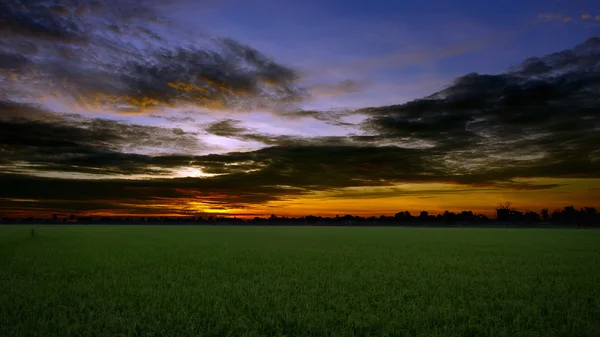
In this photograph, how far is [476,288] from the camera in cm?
1198

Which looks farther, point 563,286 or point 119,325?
point 563,286

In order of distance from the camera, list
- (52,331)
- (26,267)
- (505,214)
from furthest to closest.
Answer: (505,214) → (26,267) → (52,331)

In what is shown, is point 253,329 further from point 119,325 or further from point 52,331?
point 52,331

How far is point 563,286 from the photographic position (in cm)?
1230

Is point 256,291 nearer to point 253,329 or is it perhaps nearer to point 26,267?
point 253,329

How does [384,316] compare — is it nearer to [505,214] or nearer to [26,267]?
[26,267]

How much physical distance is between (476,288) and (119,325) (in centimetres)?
935

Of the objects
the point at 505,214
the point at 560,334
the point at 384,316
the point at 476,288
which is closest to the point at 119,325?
the point at 384,316

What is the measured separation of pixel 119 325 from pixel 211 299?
8.28 feet

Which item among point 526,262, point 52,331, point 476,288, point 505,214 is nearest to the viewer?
point 52,331

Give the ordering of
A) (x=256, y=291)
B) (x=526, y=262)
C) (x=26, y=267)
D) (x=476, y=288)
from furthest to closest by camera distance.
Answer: (x=526, y=262), (x=26, y=267), (x=476, y=288), (x=256, y=291)

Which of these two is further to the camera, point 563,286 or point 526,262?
point 526,262

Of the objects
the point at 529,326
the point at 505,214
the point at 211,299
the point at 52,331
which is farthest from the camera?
the point at 505,214

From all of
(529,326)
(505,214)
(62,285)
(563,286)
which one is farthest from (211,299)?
(505,214)
